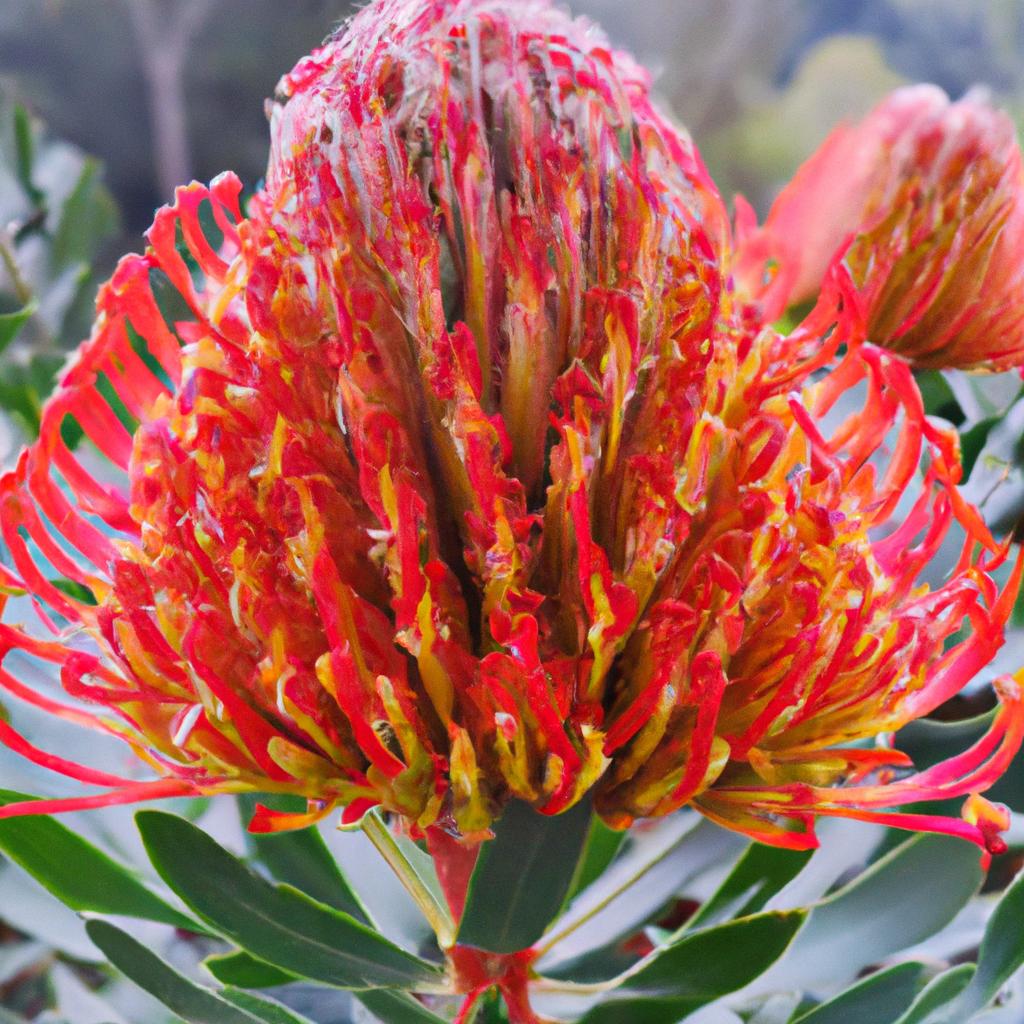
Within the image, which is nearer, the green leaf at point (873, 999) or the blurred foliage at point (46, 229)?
the green leaf at point (873, 999)

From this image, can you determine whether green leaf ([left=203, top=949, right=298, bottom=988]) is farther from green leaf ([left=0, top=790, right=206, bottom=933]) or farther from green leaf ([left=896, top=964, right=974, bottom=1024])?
green leaf ([left=896, top=964, right=974, bottom=1024])

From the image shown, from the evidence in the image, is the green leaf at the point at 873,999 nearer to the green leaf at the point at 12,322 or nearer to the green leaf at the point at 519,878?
the green leaf at the point at 519,878

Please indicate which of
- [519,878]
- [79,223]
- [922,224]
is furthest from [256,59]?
[519,878]

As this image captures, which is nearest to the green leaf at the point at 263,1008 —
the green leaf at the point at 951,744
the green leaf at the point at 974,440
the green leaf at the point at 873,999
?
the green leaf at the point at 873,999

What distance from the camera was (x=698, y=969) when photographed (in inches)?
17.3

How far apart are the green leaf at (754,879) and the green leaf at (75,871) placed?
237 mm

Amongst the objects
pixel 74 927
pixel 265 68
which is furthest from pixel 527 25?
pixel 265 68

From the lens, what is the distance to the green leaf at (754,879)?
488mm

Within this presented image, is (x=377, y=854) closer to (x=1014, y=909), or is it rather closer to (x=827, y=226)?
(x=1014, y=909)

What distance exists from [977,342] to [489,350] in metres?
0.35

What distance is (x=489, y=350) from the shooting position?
0.39m

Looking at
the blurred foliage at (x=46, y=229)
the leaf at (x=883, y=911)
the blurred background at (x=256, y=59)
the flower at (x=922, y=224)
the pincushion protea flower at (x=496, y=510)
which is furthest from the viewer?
the blurred background at (x=256, y=59)

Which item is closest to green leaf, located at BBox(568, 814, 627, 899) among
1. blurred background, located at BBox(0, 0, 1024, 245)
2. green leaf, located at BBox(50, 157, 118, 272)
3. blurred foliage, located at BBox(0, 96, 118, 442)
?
blurred foliage, located at BBox(0, 96, 118, 442)

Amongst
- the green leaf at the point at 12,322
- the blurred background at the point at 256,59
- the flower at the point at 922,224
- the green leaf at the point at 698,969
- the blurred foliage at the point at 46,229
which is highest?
the blurred background at the point at 256,59
